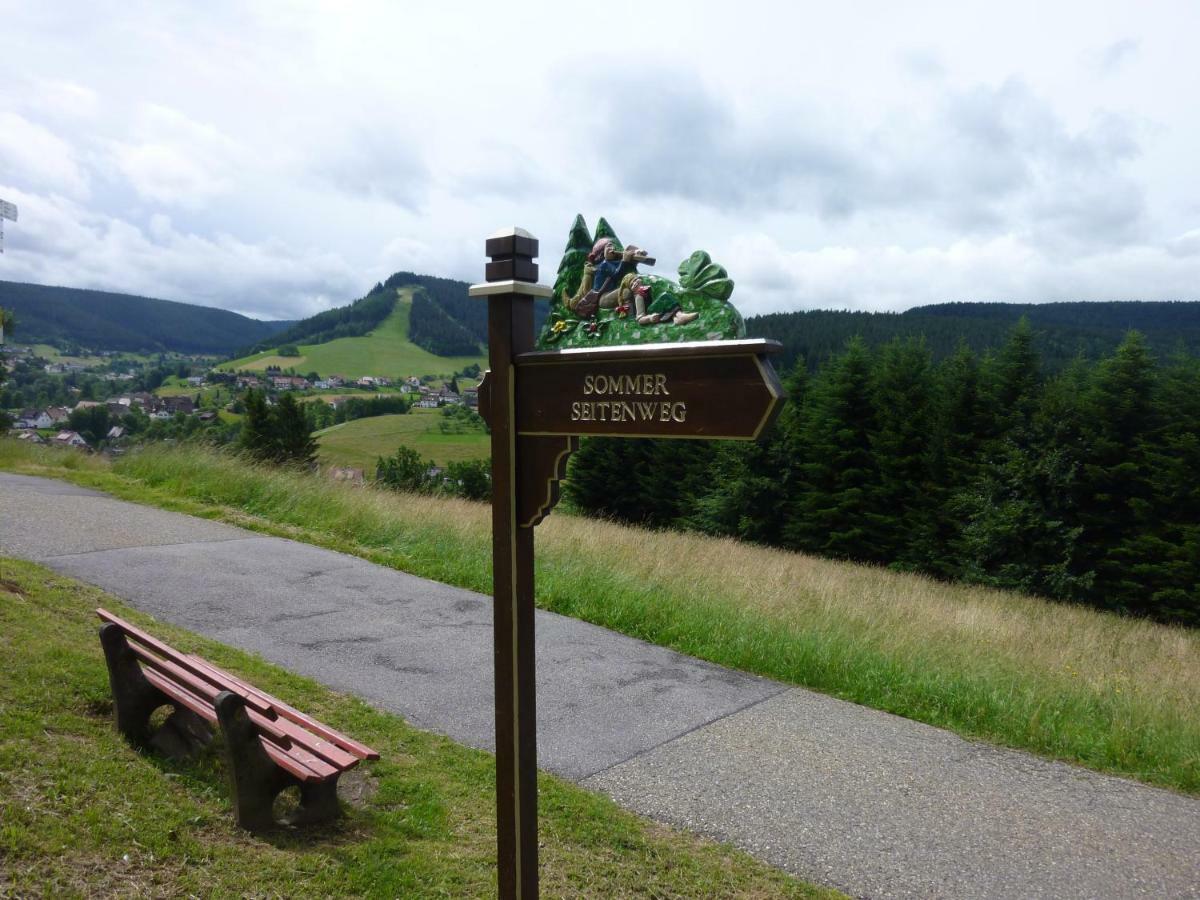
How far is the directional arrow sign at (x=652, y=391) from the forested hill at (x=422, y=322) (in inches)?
3618

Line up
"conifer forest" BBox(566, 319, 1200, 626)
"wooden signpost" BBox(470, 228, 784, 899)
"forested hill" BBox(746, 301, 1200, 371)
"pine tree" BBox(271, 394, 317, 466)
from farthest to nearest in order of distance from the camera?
"forested hill" BBox(746, 301, 1200, 371), "pine tree" BBox(271, 394, 317, 466), "conifer forest" BBox(566, 319, 1200, 626), "wooden signpost" BBox(470, 228, 784, 899)

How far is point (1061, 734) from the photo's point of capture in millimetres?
5348

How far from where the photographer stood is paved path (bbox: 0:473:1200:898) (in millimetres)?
3875

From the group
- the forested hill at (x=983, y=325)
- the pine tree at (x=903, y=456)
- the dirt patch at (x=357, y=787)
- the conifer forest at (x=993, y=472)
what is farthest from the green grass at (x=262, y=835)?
the forested hill at (x=983, y=325)

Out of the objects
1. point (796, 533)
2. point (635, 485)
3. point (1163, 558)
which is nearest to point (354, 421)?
point (635, 485)

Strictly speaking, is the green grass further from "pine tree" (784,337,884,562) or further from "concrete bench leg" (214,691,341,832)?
"pine tree" (784,337,884,562)

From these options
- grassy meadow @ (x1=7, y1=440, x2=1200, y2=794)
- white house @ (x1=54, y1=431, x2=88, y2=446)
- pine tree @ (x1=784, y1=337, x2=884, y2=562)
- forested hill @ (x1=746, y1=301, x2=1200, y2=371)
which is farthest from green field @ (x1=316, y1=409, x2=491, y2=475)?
grassy meadow @ (x1=7, y1=440, x2=1200, y2=794)

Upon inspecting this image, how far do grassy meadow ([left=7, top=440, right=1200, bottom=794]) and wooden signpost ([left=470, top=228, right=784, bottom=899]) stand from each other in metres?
3.75

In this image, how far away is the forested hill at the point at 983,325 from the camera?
38034mm

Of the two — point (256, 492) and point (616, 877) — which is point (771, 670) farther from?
point (256, 492)

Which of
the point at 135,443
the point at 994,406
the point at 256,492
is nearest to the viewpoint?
the point at 256,492

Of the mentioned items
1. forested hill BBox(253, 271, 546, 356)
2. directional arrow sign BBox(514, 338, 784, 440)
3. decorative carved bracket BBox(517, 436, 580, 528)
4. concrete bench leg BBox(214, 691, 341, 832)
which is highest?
forested hill BBox(253, 271, 546, 356)

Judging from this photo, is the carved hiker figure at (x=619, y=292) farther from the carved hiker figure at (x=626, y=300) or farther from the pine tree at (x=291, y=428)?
the pine tree at (x=291, y=428)

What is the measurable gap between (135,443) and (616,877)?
14325 mm
